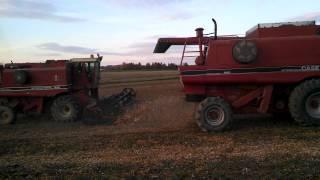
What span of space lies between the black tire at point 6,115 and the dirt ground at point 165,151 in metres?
3.01

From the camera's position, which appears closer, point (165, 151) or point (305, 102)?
point (165, 151)

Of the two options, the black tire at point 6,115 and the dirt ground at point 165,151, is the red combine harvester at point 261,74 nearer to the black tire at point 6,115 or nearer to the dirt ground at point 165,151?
the dirt ground at point 165,151

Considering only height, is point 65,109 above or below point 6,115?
above

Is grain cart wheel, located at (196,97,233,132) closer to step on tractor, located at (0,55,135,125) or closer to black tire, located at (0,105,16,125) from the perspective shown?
step on tractor, located at (0,55,135,125)

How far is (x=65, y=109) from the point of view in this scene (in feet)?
63.8

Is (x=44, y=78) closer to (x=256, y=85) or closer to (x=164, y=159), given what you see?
(x=256, y=85)

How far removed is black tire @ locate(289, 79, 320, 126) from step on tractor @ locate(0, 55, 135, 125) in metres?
8.29

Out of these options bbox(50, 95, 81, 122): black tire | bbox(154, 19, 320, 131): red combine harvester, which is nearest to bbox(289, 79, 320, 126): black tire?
bbox(154, 19, 320, 131): red combine harvester

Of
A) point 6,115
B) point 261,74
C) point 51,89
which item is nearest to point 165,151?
point 261,74

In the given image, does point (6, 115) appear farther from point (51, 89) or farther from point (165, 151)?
point (165, 151)

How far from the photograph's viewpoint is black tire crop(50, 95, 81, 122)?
19234 mm

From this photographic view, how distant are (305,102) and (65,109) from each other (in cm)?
963

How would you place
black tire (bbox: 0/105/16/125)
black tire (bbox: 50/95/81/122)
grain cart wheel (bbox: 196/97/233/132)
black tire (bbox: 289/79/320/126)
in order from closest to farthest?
1. black tire (bbox: 289/79/320/126)
2. grain cart wheel (bbox: 196/97/233/132)
3. black tire (bbox: 50/95/81/122)
4. black tire (bbox: 0/105/16/125)

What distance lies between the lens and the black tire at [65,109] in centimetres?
1923
